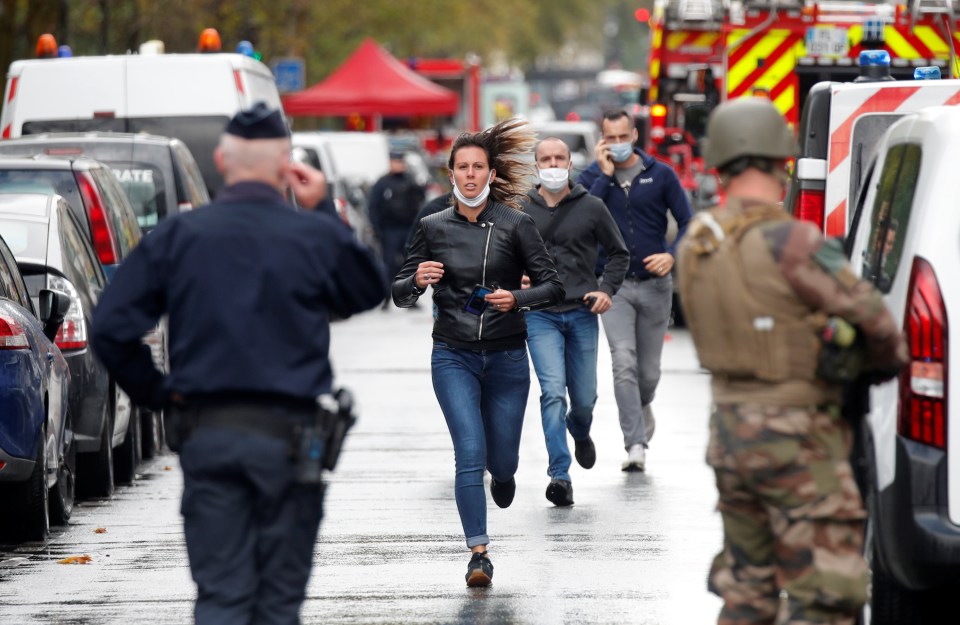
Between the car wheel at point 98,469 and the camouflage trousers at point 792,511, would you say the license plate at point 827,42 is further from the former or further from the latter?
the camouflage trousers at point 792,511

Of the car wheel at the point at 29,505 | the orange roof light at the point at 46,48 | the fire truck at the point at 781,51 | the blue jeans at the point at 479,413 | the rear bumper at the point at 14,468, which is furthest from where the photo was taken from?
the orange roof light at the point at 46,48

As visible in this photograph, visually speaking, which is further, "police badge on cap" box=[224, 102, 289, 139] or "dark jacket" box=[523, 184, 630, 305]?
"dark jacket" box=[523, 184, 630, 305]

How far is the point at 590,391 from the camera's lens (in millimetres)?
10406

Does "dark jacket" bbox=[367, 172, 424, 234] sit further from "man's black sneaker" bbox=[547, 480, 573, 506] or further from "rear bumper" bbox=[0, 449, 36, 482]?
"rear bumper" bbox=[0, 449, 36, 482]

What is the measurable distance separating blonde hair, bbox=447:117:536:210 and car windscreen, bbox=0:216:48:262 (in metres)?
2.66

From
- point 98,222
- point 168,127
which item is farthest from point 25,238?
point 168,127

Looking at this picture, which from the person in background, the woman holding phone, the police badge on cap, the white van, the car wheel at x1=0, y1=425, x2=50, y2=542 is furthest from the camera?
the person in background

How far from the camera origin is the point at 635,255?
11.2 metres

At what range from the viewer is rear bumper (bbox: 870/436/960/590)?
5.82 m

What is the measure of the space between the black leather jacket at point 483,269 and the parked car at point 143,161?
583cm

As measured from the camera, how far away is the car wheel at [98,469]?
1067 cm

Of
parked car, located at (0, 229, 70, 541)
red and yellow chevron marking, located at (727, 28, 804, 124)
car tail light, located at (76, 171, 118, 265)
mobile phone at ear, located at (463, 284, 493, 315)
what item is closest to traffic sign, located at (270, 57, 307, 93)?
red and yellow chevron marking, located at (727, 28, 804, 124)

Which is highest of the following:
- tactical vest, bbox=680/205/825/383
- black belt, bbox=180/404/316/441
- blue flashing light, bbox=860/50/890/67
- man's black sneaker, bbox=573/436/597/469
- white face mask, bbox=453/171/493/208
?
blue flashing light, bbox=860/50/890/67

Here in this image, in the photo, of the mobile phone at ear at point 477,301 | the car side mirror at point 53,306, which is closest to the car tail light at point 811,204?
the mobile phone at ear at point 477,301
